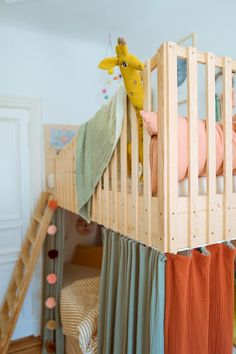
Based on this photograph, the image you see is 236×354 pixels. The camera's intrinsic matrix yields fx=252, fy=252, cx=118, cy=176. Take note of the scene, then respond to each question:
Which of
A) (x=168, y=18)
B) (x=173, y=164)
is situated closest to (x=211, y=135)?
(x=173, y=164)

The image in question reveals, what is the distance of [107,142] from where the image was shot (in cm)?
118

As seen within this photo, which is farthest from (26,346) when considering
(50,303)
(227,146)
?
(227,146)

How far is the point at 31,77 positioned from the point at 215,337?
262 cm

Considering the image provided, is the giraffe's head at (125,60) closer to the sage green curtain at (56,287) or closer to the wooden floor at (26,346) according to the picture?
the sage green curtain at (56,287)

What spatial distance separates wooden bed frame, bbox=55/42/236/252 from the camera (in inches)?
32.6

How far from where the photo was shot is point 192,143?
0.88 metres

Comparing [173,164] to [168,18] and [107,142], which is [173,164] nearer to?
[107,142]

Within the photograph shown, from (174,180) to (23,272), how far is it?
6.73ft

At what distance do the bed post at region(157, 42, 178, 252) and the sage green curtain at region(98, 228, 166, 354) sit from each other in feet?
0.64

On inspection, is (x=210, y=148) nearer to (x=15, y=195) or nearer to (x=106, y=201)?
(x=106, y=201)

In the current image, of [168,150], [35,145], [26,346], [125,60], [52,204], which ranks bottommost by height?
[26,346]

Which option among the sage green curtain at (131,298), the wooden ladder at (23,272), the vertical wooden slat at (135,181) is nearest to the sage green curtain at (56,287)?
the wooden ladder at (23,272)

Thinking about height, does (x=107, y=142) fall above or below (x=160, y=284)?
above

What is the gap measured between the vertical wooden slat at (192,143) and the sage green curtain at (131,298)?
0.65 feet
